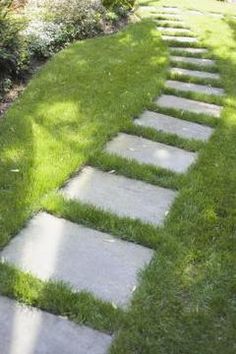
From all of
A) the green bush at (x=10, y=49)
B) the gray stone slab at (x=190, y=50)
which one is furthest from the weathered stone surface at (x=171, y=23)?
the green bush at (x=10, y=49)

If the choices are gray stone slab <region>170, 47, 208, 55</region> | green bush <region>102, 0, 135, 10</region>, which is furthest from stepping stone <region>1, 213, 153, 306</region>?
green bush <region>102, 0, 135, 10</region>

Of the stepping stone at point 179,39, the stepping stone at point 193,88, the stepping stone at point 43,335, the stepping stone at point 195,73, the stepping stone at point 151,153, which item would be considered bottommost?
the stepping stone at point 43,335

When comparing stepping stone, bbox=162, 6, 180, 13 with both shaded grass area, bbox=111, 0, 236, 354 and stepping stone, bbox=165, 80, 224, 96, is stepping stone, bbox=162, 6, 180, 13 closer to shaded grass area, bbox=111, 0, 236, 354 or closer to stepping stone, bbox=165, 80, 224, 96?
stepping stone, bbox=165, 80, 224, 96

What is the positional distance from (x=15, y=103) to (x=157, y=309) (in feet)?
9.85

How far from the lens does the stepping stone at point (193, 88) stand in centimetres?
583

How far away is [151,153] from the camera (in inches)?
172

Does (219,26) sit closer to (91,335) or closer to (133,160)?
(133,160)

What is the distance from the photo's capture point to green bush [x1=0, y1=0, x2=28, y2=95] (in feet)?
18.4

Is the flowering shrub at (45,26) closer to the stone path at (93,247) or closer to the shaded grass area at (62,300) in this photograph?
the stone path at (93,247)

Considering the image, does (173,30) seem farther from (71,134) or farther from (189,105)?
(71,134)

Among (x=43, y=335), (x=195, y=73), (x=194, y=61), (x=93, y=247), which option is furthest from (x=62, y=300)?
(x=194, y=61)

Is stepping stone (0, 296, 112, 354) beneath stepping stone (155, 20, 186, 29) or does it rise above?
beneath

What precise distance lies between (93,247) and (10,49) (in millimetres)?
3318

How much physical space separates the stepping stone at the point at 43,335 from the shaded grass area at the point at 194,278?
13 centimetres
